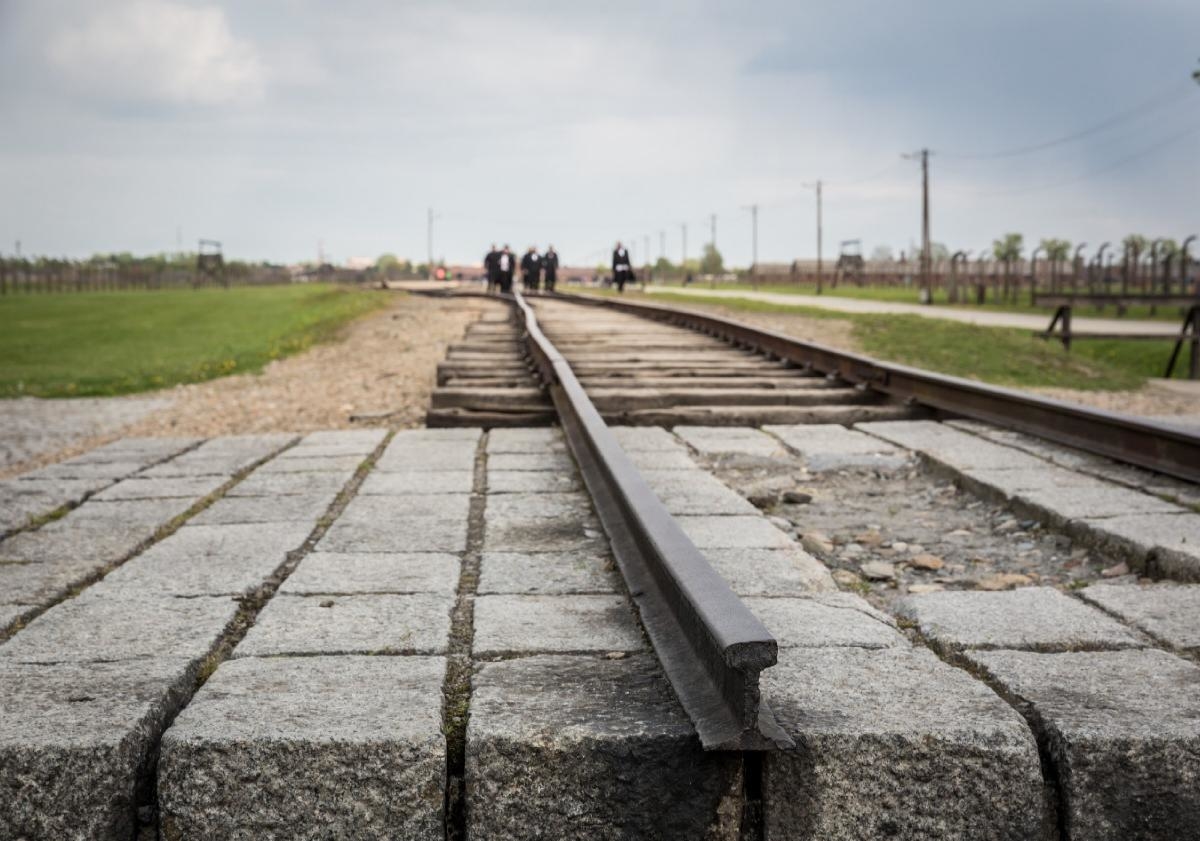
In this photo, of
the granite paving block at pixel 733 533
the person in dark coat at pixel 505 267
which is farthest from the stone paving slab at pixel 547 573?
the person in dark coat at pixel 505 267

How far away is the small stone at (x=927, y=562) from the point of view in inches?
121

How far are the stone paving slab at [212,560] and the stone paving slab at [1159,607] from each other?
78.7 inches

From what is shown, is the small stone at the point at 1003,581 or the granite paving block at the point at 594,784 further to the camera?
the small stone at the point at 1003,581

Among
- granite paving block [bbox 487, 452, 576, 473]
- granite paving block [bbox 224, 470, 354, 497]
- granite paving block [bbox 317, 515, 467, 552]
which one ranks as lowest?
granite paving block [bbox 317, 515, 467, 552]

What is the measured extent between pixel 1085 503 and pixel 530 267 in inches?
1201

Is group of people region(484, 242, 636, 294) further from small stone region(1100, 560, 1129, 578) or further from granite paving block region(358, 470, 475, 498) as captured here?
small stone region(1100, 560, 1129, 578)

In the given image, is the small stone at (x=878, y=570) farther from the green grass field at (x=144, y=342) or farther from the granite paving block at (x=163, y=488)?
the green grass field at (x=144, y=342)

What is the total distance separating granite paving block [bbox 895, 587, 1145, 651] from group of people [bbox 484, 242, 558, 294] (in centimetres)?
2638

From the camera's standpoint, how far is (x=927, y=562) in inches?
122

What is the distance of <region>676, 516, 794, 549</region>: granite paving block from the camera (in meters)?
3.06

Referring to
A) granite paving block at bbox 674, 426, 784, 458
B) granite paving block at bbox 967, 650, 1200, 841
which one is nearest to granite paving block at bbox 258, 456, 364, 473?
granite paving block at bbox 674, 426, 784, 458

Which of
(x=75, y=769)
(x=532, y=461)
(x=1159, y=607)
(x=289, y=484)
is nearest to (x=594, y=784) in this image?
(x=75, y=769)

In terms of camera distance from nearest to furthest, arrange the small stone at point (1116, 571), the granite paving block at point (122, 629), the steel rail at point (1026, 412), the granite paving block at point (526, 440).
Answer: the granite paving block at point (122, 629), the small stone at point (1116, 571), the steel rail at point (1026, 412), the granite paving block at point (526, 440)

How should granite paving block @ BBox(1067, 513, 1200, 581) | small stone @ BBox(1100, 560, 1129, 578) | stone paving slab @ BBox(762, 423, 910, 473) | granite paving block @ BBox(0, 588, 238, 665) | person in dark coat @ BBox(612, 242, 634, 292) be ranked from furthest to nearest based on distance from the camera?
1. person in dark coat @ BBox(612, 242, 634, 292)
2. stone paving slab @ BBox(762, 423, 910, 473)
3. small stone @ BBox(1100, 560, 1129, 578)
4. granite paving block @ BBox(1067, 513, 1200, 581)
5. granite paving block @ BBox(0, 588, 238, 665)
